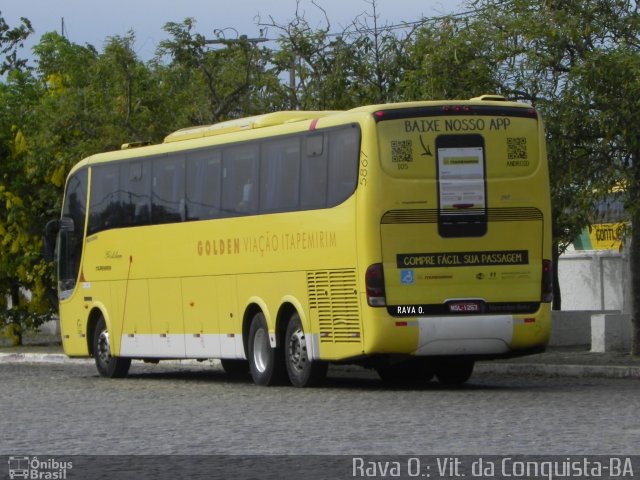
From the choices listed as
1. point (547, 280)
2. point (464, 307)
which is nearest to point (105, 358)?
point (464, 307)

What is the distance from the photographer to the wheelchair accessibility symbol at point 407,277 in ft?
65.7

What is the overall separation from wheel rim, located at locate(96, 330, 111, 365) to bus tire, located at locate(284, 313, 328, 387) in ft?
18.4

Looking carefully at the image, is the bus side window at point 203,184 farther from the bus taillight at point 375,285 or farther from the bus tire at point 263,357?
the bus taillight at point 375,285

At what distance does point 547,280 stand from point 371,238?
2.39 meters

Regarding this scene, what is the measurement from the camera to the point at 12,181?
37.2 m

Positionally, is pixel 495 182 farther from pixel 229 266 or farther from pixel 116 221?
pixel 116 221

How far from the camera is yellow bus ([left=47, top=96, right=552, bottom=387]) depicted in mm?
20000

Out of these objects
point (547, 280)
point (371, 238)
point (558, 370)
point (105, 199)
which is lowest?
point (558, 370)

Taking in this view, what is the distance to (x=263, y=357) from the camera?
74.0 ft

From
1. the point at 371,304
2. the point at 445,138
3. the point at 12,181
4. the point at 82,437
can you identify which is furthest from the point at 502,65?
the point at 12,181

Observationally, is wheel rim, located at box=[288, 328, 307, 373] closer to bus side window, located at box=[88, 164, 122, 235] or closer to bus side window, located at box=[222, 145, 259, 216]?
bus side window, located at box=[222, 145, 259, 216]

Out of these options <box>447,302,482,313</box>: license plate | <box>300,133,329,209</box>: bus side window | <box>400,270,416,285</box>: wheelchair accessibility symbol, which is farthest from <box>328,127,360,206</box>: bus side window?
<box>447,302,482,313</box>: license plate

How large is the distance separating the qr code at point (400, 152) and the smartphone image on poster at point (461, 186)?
0.38 meters

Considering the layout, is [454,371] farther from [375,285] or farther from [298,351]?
[375,285]
